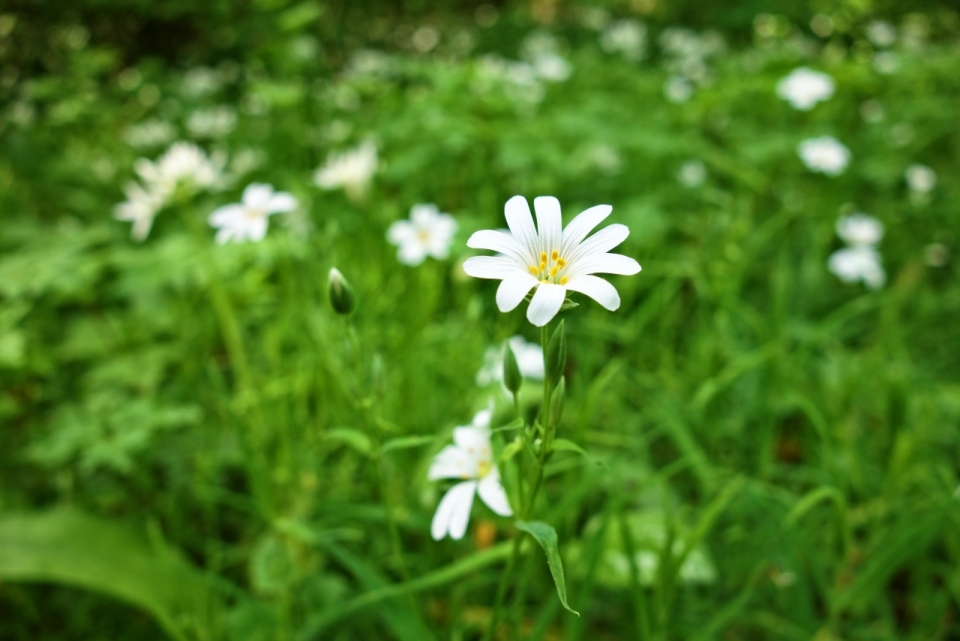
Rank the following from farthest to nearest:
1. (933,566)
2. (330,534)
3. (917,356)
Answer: (917,356) → (933,566) → (330,534)

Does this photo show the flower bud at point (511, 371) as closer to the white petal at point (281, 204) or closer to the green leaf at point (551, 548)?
the green leaf at point (551, 548)

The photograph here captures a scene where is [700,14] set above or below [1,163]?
above

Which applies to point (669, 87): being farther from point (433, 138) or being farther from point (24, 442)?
point (24, 442)

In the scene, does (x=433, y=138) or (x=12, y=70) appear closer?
(x=433, y=138)

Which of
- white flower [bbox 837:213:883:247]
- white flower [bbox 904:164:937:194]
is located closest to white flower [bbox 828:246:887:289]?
white flower [bbox 837:213:883:247]

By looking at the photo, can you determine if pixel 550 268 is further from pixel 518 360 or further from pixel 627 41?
pixel 627 41

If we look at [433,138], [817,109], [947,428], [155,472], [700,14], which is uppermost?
[700,14]

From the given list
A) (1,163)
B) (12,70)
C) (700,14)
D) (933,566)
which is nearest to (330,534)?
(933,566)

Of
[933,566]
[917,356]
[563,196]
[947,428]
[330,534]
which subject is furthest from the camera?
[563,196]
